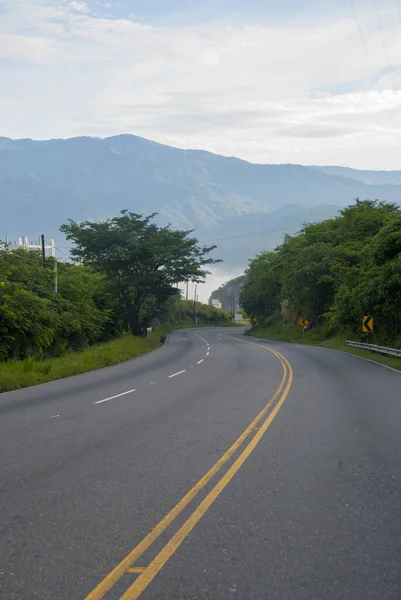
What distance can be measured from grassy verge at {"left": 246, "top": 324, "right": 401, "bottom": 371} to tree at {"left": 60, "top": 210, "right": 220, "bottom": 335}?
1152 centimetres

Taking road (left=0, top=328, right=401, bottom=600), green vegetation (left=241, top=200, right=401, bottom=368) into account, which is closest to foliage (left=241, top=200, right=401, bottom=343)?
green vegetation (left=241, top=200, right=401, bottom=368)

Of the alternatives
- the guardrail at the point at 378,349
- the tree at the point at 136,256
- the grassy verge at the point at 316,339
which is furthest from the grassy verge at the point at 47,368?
the tree at the point at 136,256

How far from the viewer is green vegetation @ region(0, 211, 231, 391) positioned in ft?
88.8

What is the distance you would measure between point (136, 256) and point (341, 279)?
17717 millimetres

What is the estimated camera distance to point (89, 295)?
43.2m

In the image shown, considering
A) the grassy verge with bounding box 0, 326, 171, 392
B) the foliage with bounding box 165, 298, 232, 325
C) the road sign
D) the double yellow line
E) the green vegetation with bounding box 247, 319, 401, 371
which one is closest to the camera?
the double yellow line

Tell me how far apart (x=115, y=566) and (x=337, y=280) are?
49.9 m

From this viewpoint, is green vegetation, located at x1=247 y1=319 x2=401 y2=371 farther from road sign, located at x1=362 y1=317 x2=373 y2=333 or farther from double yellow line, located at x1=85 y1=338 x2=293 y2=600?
double yellow line, located at x1=85 y1=338 x2=293 y2=600

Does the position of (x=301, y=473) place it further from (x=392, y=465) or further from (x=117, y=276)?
(x=117, y=276)

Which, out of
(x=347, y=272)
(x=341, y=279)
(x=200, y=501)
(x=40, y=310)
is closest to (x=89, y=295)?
(x=40, y=310)

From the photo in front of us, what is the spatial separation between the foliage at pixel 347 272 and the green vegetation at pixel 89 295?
9.11 metres

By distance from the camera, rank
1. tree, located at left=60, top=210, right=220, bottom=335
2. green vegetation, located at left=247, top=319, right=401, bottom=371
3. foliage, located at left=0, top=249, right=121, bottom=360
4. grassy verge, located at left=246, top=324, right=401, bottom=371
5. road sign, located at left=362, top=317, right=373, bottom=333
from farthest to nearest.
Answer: tree, located at left=60, top=210, right=220, bottom=335 → road sign, located at left=362, top=317, right=373, bottom=333 → green vegetation, located at left=247, top=319, right=401, bottom=371 → grassy verge, located at left=246, top=324, right=401, bottom=371 → foliage, located at left=0, top=249, right=121, bottom=360

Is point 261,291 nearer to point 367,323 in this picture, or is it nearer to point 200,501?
point 367,323

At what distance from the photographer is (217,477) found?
784cm
